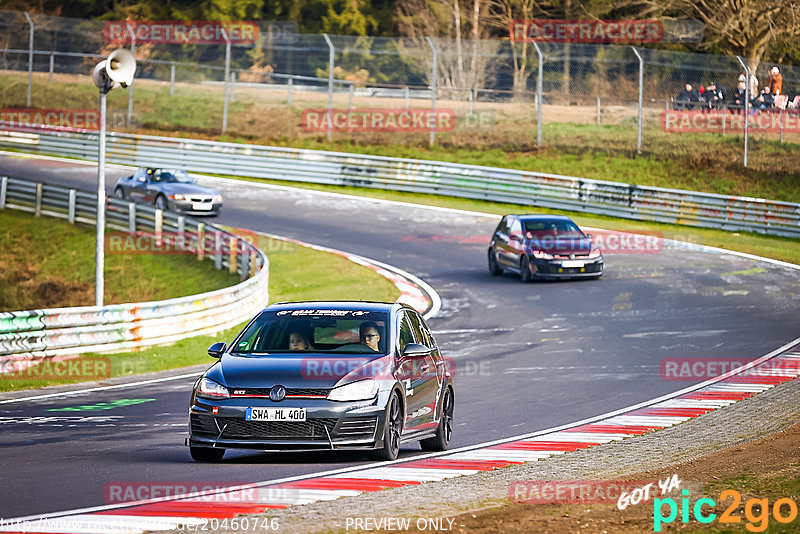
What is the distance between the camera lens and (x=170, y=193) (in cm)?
3450

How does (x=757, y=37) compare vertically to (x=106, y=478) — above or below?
above

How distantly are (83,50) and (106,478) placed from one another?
48.9 m

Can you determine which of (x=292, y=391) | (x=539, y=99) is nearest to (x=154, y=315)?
(x=292, y=391)

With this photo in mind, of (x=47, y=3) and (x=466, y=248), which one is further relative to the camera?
(x=47, y=3)

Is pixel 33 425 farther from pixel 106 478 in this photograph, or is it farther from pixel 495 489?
pixel 495 489

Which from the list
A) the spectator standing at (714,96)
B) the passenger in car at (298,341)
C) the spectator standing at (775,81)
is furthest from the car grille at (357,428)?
the spectator standing at (714,96)

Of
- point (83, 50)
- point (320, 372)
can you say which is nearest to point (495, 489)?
point (320, 372)

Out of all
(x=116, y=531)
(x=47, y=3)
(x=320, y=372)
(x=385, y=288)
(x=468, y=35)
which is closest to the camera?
(x=116, y=531)

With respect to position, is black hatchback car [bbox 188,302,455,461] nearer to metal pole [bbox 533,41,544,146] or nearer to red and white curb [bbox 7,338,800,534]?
red and white curb [bbox 7,338,800,534]

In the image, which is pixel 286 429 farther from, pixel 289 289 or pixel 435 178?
pixel 435 178

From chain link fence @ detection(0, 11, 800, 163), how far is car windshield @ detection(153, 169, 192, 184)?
25.9 ft

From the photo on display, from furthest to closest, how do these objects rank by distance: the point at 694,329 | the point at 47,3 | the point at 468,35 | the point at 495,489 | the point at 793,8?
the point at 47,3 → the point at 468,35 → the point at 793,8 → the point at 694,329 → the point at 495,489

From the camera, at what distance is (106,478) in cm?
964

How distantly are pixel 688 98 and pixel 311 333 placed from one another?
30484mm
